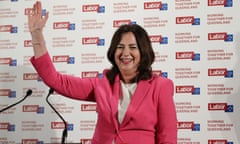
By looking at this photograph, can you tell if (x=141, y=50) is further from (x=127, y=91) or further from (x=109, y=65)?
(x=109, y=65)

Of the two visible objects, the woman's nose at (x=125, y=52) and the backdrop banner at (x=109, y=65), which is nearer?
the woman's nose at (x=125, y=52)

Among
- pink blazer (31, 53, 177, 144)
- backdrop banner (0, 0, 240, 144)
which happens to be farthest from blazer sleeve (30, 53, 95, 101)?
backdrop banner (0, 0, 240, 144)

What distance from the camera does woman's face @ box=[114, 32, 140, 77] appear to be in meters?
1.46

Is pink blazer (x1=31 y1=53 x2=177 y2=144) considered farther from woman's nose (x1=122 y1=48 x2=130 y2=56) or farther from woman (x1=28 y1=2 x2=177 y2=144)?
woman's nose (x1=122 y1=48 x2=130 y2=56)

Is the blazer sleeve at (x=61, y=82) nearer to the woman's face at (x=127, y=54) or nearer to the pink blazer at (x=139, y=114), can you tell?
the pink blazer at (x=139, y=114)

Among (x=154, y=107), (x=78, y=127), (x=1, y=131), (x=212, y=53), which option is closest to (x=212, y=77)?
(x=212, y=53)

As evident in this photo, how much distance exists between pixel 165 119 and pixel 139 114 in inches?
4.6

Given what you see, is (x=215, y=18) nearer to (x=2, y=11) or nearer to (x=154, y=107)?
(x=154, y=107)

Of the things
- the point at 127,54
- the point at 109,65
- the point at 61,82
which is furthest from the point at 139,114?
the point at 109,65

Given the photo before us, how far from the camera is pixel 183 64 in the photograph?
2.07 metres

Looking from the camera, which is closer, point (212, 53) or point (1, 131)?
point (212, 53)

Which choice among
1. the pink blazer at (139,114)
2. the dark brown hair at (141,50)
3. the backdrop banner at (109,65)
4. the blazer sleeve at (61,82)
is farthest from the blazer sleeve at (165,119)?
the backdrop banner at (109,65)

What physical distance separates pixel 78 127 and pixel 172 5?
3.40 feet

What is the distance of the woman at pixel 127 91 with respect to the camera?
4.61ft
